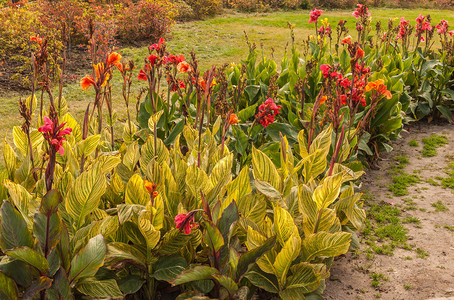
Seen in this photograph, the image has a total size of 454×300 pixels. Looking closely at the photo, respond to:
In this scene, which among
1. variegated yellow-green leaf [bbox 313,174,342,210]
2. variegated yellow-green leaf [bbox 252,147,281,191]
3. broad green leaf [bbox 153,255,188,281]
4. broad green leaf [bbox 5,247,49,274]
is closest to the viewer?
broad green leaf [bbox 5,247,49,274]

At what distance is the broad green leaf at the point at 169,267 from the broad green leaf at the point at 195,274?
12 cm

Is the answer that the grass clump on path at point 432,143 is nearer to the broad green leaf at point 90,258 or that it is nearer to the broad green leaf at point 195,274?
the broad green leaf at point 195,274

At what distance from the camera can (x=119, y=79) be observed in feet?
24.5

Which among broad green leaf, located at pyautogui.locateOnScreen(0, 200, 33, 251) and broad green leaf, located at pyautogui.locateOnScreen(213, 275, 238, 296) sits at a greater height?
broad green leaf, located at pyautogui.locateOnScreen(0, 200, 33, 251)

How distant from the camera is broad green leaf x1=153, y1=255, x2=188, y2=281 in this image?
1801mm

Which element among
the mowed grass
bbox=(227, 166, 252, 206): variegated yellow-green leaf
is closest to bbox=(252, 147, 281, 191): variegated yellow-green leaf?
bbox=(227, 166, 252, 206): variegated yellow-green leaf

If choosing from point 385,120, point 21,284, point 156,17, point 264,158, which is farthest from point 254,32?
point 21,284

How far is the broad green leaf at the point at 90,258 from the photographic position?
60.9 inches

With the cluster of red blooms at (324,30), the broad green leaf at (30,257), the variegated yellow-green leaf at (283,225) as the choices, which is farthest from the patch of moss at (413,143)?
the broad green leaf at (30,257)

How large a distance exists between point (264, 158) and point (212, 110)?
161cm

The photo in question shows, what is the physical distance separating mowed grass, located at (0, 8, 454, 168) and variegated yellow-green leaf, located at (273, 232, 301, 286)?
142 inches

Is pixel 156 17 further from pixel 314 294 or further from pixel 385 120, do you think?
pixel 314 294

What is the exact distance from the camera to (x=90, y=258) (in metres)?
1.55

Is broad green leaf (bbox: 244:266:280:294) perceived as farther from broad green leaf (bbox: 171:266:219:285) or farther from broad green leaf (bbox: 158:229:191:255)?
broad green leaf (bbox: 158:229:191:255)
